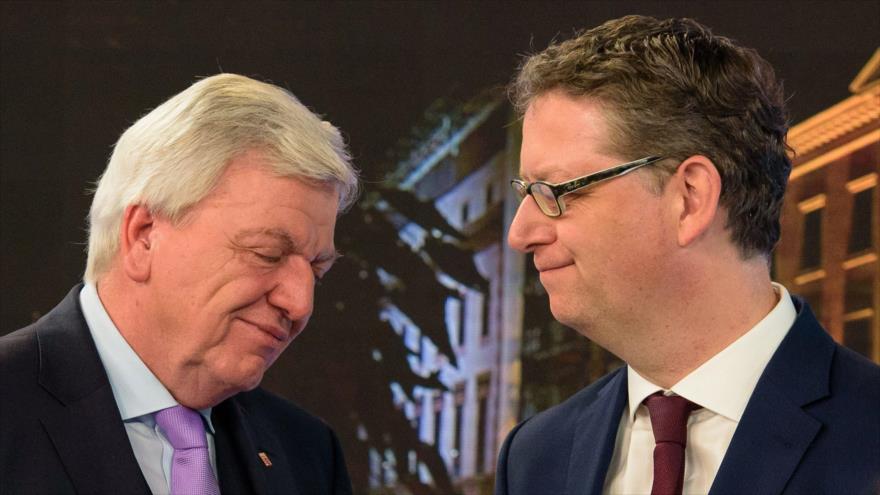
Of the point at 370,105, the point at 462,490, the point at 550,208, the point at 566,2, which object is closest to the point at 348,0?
the point at 370,105

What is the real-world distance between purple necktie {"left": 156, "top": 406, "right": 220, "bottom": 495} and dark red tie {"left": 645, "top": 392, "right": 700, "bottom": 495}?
89 centimetres

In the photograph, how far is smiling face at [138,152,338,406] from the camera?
7.86ft

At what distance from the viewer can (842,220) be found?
181 inches

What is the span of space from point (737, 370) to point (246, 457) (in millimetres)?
1048

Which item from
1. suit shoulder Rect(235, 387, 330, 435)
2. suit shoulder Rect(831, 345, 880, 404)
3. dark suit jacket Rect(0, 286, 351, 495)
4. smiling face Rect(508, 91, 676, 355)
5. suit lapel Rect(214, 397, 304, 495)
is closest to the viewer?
dark suit jacket Rect(0, 286, 351, 495)

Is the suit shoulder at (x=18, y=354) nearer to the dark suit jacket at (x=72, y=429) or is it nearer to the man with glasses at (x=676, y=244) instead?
the dark suit jacket at (x=72, y=429)

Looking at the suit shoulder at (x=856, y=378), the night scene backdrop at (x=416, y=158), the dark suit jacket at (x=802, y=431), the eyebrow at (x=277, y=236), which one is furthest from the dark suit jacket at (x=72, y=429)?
the night scene backdrop at (x=416, y=158)

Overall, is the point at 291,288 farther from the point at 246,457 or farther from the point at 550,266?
the point at 550,266

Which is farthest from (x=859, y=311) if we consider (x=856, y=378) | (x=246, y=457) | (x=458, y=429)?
(x=246, y=457)

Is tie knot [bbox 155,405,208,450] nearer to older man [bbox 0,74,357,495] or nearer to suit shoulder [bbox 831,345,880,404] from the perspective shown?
older man [bbox 0,74,357,495]

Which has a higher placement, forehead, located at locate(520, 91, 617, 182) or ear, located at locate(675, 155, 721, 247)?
forehead, located at locate(520, 91, 617, 182)

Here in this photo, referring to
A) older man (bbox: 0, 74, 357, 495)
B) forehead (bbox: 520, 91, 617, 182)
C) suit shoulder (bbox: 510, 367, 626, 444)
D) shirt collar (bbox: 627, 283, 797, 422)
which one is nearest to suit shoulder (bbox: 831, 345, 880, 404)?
shirt collar (bbox: 627, 283, 797, 422)

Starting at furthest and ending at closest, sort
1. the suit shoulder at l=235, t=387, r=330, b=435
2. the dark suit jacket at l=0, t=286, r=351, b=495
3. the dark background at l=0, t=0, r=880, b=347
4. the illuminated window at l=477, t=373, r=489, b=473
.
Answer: the illuminated window at l=477, t=373, r=489, b=473 < the dark background at l=0, t=0, r=880, b=347 < the suit shoulder at l=235, t=387, r=330, b=435 < the dark suit jacket at l=0, t=286, r=351, b=495

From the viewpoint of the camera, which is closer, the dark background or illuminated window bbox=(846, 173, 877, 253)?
the dark background
